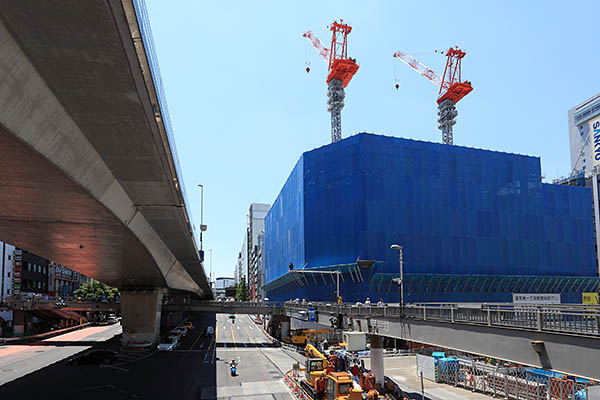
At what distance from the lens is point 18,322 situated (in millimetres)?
73062

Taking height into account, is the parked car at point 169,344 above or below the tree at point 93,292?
below

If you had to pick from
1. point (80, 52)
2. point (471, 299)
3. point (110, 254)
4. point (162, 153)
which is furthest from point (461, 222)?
point (80, 52)

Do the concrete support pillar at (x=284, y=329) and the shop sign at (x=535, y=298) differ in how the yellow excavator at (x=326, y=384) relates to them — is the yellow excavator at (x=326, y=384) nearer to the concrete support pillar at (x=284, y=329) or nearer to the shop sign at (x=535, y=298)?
the concrete support pillar at (x=284, y=329)

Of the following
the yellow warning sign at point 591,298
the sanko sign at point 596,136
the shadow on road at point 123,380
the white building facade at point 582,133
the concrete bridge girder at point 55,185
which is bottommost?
the shadow on road at point 123,380

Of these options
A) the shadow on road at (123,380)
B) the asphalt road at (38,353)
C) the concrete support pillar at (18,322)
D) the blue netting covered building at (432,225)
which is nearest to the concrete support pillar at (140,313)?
the asphalt road at (38,353)

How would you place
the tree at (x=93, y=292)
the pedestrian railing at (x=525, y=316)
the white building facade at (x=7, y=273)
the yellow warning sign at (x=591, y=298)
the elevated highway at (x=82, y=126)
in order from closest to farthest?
the elevated highway at (x=82, y=126), the pedestrian railing at (x=525, y=316), the yellow warning sign at (x=591, y=298), the white building facade at (x=7, y=273), the tree at (x=93, y=292)

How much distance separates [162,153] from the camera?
16094 mm

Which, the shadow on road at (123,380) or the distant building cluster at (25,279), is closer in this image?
the shadow on road at (123,380)

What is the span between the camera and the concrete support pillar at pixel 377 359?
31.6 m

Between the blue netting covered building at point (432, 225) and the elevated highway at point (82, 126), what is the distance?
45676 millimetres

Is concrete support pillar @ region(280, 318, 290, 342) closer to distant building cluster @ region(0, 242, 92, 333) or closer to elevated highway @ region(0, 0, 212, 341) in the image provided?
distant building cluster @ region(0, 242, 92, 333)

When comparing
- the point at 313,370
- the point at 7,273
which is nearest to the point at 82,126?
the point at 313,370

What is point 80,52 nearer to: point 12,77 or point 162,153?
point 12,77

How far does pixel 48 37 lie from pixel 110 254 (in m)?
24.5
